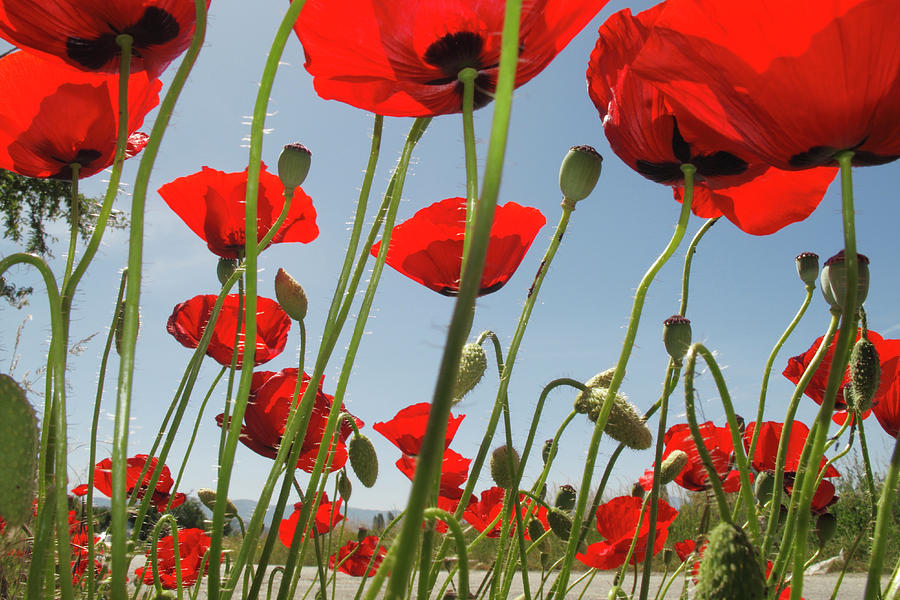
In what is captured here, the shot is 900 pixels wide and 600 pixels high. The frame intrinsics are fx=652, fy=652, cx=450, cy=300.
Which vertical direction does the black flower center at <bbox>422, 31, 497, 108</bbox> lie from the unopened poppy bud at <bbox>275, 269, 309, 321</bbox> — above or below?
above

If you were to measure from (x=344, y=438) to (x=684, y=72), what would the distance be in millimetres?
1030

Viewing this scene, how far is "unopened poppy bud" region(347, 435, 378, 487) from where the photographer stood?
1.01 metres

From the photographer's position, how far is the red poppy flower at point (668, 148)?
73cm

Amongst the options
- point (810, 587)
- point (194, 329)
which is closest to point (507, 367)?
point (194, 329)

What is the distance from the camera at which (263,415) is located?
117 centimetres

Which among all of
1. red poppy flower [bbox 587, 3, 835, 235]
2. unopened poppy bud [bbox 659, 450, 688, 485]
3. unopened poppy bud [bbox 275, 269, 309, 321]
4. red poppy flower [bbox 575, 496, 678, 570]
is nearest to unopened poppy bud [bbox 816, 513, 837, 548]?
red poppy flower [bbox 575, 496, 678, 570]

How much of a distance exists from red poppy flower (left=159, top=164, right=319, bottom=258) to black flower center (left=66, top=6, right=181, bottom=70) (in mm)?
375

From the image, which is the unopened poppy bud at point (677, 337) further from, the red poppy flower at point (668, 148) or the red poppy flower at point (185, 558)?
the red poppy flower at point (185, 558)

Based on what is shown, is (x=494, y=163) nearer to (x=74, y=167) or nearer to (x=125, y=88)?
(x=125, y=88)

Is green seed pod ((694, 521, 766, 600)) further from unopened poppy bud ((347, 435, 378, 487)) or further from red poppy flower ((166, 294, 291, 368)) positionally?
red poppy flower ((166, 294, 291, 368))

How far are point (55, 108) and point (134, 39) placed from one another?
0.75ft

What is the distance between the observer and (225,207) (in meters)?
1.11

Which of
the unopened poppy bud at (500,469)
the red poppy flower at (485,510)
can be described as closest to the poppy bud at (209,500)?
the red poppy flower at (485,510)

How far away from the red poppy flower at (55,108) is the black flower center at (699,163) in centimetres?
63
